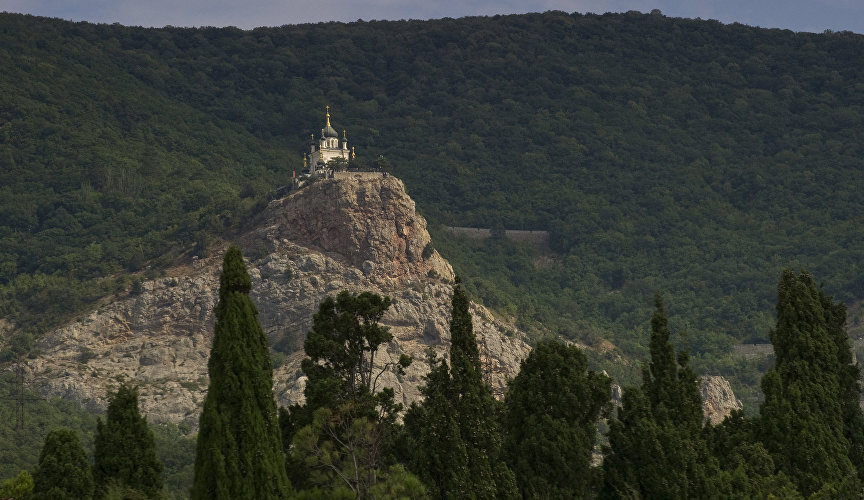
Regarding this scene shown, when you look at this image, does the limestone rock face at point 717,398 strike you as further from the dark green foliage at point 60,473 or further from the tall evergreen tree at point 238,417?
the dark green foliage at point 60,473

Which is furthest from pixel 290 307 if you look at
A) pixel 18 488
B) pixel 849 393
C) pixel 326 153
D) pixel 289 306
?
pixel 18 488

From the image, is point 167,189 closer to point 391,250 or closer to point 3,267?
point 3,267

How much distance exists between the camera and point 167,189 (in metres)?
175

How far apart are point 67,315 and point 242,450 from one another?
97.7 m

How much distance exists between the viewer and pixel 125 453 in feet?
156

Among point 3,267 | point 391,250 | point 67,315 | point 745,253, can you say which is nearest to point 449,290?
point 391,250

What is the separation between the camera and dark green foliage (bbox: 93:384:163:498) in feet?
155

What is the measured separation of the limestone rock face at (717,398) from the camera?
13025cm

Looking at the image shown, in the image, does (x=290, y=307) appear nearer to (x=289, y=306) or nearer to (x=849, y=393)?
(x=289, y=306)

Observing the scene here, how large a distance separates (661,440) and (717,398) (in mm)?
82386

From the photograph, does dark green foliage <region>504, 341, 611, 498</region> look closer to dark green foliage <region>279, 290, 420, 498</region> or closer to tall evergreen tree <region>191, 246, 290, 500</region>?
dark green foliage <region>279, 290, 420, 498</region>

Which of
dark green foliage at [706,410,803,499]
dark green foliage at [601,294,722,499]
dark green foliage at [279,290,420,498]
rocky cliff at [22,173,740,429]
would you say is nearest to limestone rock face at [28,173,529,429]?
rocky cliff at [22,173,740,429]

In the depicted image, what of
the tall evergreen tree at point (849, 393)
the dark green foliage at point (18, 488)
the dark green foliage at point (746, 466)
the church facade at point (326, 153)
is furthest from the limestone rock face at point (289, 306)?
the dark green foliage at point (18, 488)

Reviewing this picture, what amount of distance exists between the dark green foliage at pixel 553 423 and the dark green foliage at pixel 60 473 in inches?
610
